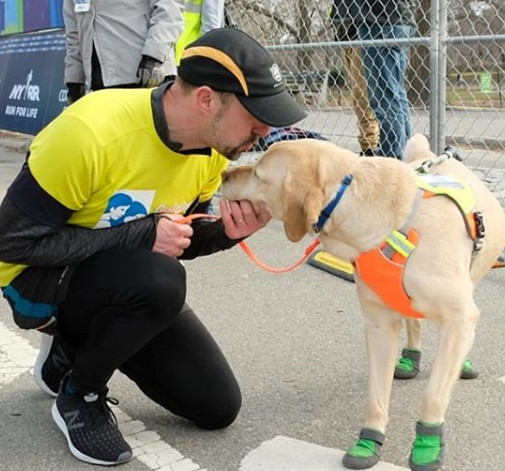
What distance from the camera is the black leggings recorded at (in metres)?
2.63

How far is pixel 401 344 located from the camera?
3676 mm

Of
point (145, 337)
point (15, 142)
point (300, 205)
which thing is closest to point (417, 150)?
point (300, 205)

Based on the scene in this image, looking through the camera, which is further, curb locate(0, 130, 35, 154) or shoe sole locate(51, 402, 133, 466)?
curb locate(0, 130, 35, 154)

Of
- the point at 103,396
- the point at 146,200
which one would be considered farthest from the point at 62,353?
the point at 146,200

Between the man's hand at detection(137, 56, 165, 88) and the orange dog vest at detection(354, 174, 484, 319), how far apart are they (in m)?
2.43

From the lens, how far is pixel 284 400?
3.14 metres

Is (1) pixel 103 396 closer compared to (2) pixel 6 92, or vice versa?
(1) pixel 103 396

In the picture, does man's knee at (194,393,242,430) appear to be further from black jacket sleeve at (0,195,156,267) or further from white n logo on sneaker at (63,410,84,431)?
black jacket sleeve at (0,195,156,267)

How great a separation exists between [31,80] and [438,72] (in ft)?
19.2

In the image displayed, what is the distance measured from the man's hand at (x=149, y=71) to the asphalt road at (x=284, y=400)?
1328 mm

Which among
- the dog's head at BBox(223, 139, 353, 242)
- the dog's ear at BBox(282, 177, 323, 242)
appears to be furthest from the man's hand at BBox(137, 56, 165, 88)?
the dog's ear at BBox(282, 177, 323, 242)

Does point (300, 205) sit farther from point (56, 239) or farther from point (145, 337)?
point (56, 239)

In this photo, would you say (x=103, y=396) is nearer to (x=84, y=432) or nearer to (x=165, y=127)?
(x=84, y=432)

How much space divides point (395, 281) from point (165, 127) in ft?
2.93
